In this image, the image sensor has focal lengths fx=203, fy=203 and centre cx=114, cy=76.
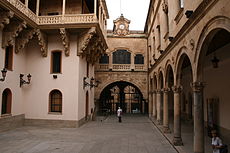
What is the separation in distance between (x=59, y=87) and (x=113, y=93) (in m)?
15.3

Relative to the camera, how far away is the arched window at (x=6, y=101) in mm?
13417

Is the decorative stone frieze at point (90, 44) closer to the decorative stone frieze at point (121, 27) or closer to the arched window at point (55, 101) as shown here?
the arched window at point (55, 101)

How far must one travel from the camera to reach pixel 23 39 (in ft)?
47.5

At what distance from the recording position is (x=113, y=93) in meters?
30.1

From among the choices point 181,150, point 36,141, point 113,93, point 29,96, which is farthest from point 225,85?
point 113,93

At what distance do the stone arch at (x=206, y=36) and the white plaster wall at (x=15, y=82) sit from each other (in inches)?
451

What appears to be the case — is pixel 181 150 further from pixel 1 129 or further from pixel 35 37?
pixel 35 37

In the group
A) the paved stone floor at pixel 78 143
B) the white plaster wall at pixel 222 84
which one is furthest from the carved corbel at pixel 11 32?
the white plaster wall at pixel 222 84

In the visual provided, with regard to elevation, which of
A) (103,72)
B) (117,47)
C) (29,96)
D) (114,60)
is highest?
(117,47)

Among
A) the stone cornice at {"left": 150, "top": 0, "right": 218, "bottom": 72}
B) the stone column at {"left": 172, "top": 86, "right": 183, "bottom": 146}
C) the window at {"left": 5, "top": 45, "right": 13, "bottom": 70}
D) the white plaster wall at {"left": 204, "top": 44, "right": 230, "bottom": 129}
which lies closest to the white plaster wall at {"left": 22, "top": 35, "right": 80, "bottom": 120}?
the window at {"left": 5, "top": 45, "right": 13, "bottom": 70}

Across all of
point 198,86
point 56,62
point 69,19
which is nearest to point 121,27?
point 69,19

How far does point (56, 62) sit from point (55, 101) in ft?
10.1

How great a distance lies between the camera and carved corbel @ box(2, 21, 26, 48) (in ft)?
42.6

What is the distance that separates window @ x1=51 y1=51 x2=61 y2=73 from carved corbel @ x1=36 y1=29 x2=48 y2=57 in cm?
71
